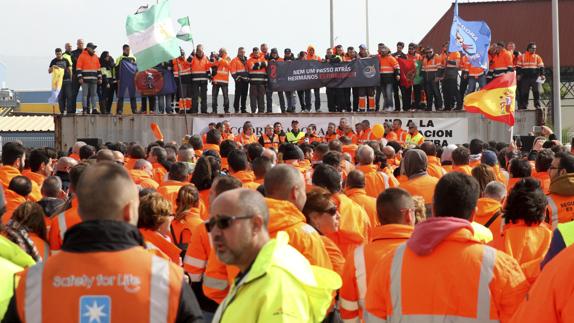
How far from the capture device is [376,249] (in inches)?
220

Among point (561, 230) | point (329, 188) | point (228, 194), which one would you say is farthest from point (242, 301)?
point (329, 188)

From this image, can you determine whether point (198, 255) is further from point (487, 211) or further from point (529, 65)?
point (529, 65)

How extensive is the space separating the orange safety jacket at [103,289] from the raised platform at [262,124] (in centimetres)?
2112

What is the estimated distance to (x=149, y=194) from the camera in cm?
691

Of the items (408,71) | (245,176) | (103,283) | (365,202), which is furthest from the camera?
(408,71)

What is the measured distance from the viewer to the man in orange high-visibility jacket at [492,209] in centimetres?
705

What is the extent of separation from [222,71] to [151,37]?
5.87m

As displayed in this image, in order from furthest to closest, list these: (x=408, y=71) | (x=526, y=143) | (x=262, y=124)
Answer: (x=408, y=71) → (x=262, y=124) → (x=526, y=143)

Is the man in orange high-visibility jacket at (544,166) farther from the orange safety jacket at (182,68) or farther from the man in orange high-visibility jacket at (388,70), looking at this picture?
the orange safety jacket at (182,68)

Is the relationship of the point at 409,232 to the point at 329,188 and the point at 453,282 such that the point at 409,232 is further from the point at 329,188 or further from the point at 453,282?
the point at 329,188

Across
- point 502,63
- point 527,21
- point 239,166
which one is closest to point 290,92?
point 502,63

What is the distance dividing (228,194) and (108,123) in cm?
2189

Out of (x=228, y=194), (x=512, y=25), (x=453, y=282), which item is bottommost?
(x=453, y=282)

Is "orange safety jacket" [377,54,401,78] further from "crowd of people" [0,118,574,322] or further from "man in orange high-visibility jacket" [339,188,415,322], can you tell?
"man in orange high-visibility jacket" [339,188,415,322]
